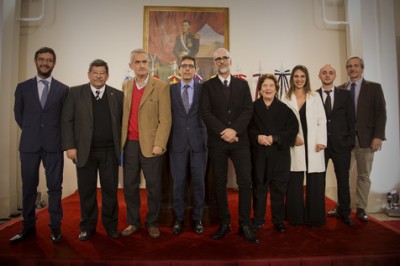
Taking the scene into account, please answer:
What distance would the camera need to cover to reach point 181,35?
5676 millimetres

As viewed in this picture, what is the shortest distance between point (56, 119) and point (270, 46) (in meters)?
4.35

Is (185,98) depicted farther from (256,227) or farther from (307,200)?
(307,200)

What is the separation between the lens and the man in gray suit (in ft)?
11.3

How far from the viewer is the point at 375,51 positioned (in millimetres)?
4258

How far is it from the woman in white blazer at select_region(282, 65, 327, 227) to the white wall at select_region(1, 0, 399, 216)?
267cm

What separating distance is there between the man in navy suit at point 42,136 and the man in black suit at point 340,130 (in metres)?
2.85

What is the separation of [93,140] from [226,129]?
4.26 ft

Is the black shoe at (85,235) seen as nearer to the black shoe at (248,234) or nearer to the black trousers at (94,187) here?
the black trousers at (94,187)

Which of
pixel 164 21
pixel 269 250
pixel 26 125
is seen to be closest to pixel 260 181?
pixel 269 250

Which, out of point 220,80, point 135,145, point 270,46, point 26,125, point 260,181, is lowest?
point 260,181

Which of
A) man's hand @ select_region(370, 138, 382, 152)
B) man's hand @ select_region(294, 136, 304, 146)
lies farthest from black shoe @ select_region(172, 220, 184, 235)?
man's hand @ select_region(370, 138, 382, 152)

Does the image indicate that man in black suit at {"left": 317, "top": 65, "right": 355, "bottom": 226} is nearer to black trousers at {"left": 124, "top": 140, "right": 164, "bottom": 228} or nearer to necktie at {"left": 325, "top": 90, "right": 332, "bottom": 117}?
necktie at {"left": 325, "top": 90, "right": 332, "bottom": 117}

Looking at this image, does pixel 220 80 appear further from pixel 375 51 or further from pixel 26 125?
pixel 375 51

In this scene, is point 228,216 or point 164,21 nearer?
A: point 228,216
